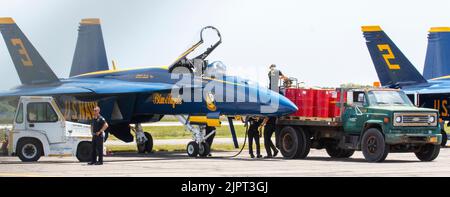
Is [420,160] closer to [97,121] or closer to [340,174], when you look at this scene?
[340,174]

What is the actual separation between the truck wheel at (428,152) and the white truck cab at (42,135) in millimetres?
8308

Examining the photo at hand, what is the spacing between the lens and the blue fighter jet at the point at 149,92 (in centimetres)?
2586

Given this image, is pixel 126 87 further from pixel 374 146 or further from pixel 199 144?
pixel 374 146

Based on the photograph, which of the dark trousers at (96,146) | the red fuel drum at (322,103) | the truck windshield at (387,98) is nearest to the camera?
the dark trousers at (96,146)

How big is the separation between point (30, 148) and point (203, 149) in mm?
→ 5054

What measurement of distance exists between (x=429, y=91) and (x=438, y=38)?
6.70 metres

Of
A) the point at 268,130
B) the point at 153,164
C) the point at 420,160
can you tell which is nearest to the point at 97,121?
the point at 153,164

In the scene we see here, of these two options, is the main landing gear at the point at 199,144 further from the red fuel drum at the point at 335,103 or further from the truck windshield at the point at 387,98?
the truck windshield at the point at 387,98

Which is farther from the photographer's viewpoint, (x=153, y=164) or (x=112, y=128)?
(x=112, y=128)

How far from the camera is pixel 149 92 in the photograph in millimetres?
28141

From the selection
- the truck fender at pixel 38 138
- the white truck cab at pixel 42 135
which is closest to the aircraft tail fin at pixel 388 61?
the white truck cab at pixel 42 135

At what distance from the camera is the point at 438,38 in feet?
132

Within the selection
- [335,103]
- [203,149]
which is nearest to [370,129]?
[335,103]
